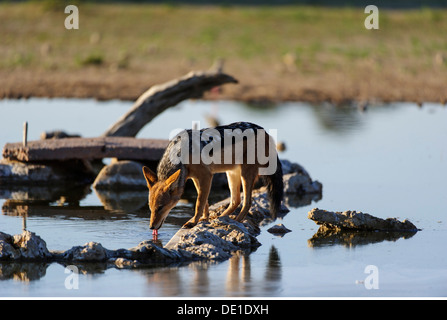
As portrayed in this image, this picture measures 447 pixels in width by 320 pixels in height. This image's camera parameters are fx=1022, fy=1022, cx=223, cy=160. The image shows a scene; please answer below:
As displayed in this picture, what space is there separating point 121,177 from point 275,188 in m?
3.65

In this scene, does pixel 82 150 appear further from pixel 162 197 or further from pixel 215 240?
pixel 215 240

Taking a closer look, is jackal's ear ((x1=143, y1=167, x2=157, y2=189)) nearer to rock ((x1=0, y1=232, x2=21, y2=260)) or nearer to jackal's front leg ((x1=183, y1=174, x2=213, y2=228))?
jackal's front leg ((x1=183, y1=174, x2=213, y2=228))

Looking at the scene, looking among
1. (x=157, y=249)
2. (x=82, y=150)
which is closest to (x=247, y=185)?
(x=157, y=249)

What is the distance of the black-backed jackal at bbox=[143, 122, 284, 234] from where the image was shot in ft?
34.7

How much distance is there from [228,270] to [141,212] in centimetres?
328

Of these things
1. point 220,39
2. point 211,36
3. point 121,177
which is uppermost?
point 211,36

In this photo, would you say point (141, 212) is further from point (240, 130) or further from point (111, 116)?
point (111, 116)

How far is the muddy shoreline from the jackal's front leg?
14985mm

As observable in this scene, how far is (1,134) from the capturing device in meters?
19.5

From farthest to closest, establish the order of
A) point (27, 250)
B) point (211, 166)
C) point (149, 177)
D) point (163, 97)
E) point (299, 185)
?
point (163, 97), point (299, 185), point (211, 166), point (149, 177), point (27, 250)

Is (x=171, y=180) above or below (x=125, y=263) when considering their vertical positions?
above

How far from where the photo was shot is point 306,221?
40.5 feet

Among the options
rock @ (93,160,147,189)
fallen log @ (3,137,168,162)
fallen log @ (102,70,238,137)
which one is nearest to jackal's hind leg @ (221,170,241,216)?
rock @ (93,160,147,189)
